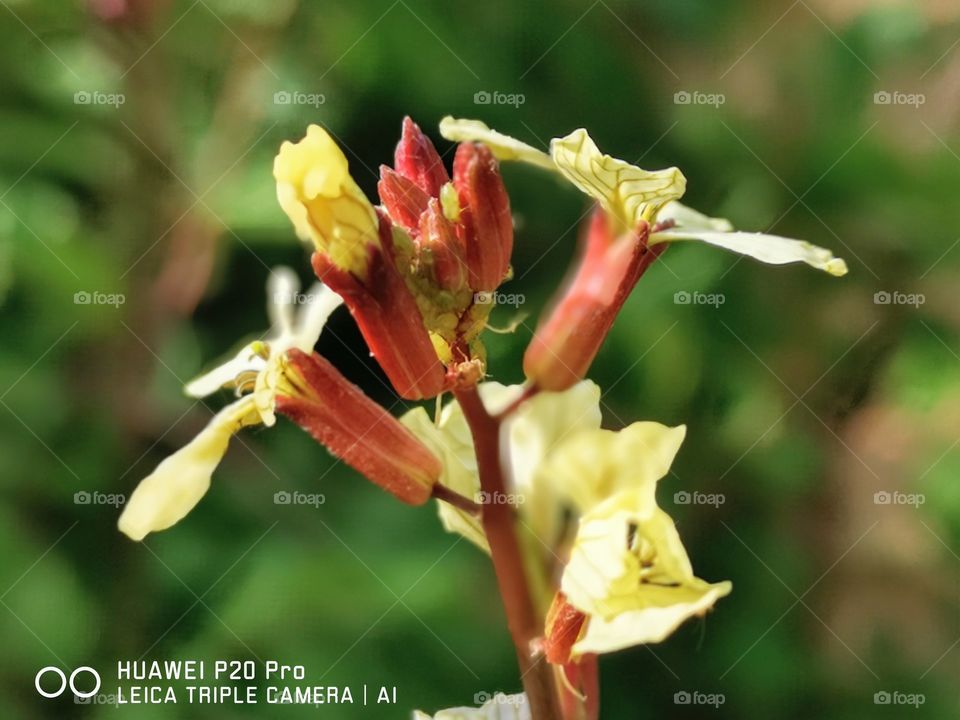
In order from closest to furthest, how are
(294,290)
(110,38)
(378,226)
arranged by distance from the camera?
(378,226)
(294,290)
(110,38)

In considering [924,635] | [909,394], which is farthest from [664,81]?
[924,635]

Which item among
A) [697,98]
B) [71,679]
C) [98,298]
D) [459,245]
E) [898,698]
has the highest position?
[697,98]

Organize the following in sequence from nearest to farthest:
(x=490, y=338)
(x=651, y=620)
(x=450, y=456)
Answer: (x=651, y=620)
(x=450, y=456)
(x=490, y=338)

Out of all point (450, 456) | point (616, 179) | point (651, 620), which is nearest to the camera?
point (651, 620)

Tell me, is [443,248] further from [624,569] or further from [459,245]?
[624,569]

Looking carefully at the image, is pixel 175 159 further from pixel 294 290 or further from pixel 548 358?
pixel 548 358

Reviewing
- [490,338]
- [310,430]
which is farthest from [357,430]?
[490,338]
